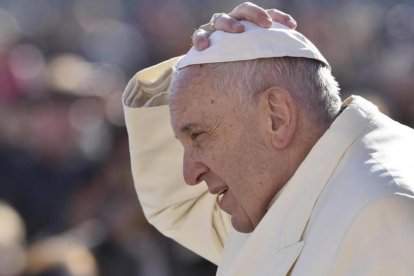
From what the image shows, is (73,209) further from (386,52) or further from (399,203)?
(399,203)

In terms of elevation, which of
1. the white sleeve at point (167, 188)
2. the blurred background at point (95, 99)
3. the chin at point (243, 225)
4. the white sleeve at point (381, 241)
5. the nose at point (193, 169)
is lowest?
the blurred background at point (95, 99)

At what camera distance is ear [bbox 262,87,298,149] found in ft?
8.73

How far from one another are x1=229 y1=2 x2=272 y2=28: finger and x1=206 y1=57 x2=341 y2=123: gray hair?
0.61 ft

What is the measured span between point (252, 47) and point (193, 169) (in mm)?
322

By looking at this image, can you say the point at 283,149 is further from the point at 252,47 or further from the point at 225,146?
the point at 252,47

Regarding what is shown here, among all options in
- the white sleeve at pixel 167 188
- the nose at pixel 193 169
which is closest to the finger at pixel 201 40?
the nose at pixel 193 169

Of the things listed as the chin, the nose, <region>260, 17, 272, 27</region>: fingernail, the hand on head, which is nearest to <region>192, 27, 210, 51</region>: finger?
the hand on head

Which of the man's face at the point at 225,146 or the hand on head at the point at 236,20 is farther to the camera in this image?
the hand on head at the point at 236,20

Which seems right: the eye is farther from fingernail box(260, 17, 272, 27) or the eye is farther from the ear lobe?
fingernail box(260, 17, 272, 27)

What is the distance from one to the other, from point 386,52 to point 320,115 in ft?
22.0

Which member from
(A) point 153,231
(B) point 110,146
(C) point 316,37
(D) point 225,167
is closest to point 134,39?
(C) point 316,37

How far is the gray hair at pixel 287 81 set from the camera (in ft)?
8.82

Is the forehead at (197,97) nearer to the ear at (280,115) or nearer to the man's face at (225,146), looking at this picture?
the man's face at (225,146)

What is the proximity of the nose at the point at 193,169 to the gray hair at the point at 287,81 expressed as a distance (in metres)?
0.19
